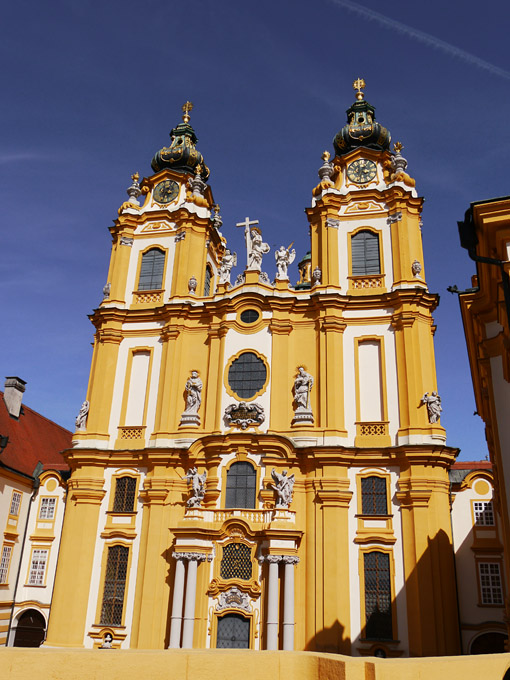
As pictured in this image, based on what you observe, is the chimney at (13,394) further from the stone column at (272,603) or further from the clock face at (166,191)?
the stone column at (272,603)

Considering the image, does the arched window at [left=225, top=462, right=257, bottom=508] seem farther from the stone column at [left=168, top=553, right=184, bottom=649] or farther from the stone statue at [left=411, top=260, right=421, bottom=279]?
the stone statue at [left=411, top=260, right=421, bottom=279]

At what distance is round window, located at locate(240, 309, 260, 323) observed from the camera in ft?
85.8

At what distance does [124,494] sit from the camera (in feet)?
79.5

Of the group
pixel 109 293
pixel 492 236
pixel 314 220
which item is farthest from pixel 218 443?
pixel 492 236

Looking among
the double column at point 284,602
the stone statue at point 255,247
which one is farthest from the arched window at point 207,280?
the double column at point 284,602

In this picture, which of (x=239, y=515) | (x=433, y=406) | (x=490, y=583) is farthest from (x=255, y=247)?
(x=490, y=583)

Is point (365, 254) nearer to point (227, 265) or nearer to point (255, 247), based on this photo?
point (255, 247)

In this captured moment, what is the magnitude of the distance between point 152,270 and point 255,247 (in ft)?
17.8

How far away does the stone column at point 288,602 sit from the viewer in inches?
775

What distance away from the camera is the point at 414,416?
75.0 feet

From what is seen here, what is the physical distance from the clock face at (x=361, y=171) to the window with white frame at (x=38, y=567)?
22.4 m

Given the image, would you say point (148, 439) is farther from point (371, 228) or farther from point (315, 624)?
point (371, 228)

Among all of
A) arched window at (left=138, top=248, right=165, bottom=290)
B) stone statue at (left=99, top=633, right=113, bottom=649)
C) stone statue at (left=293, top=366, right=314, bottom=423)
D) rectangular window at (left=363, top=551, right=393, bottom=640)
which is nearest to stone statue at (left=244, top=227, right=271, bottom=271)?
arched window at (left=138, top=248, right=165, bottom=290)

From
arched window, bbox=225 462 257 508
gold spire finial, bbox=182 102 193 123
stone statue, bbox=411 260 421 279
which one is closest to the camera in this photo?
arched window, bbox=225 462 257 508
